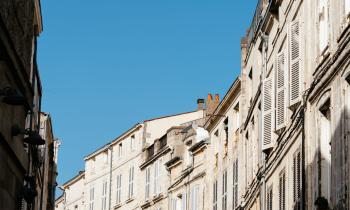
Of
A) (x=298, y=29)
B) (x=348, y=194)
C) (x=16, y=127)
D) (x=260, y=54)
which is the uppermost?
(x=260, y=54)

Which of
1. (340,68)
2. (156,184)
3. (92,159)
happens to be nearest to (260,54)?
(340,68)

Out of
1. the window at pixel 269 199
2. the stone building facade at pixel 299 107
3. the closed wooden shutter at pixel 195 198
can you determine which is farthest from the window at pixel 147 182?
the window at pixel 269 199

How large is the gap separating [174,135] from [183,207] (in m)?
4.54

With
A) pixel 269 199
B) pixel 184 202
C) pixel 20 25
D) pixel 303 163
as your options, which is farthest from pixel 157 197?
pixel 20 25

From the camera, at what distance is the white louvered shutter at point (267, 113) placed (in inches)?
1115

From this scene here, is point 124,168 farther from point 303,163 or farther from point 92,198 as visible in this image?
point 303,163

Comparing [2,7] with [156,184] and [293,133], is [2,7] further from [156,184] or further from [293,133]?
[156,184]

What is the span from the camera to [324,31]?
2288 cm

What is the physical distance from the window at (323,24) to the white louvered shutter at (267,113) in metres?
5.20

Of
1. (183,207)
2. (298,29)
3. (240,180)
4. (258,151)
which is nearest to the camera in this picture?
(298,29)

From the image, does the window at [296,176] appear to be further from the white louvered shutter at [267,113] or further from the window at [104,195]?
the window at [104,195]

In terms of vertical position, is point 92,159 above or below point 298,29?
above

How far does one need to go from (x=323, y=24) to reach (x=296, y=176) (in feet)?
13.7

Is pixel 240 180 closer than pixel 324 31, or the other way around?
pixel 324 31
